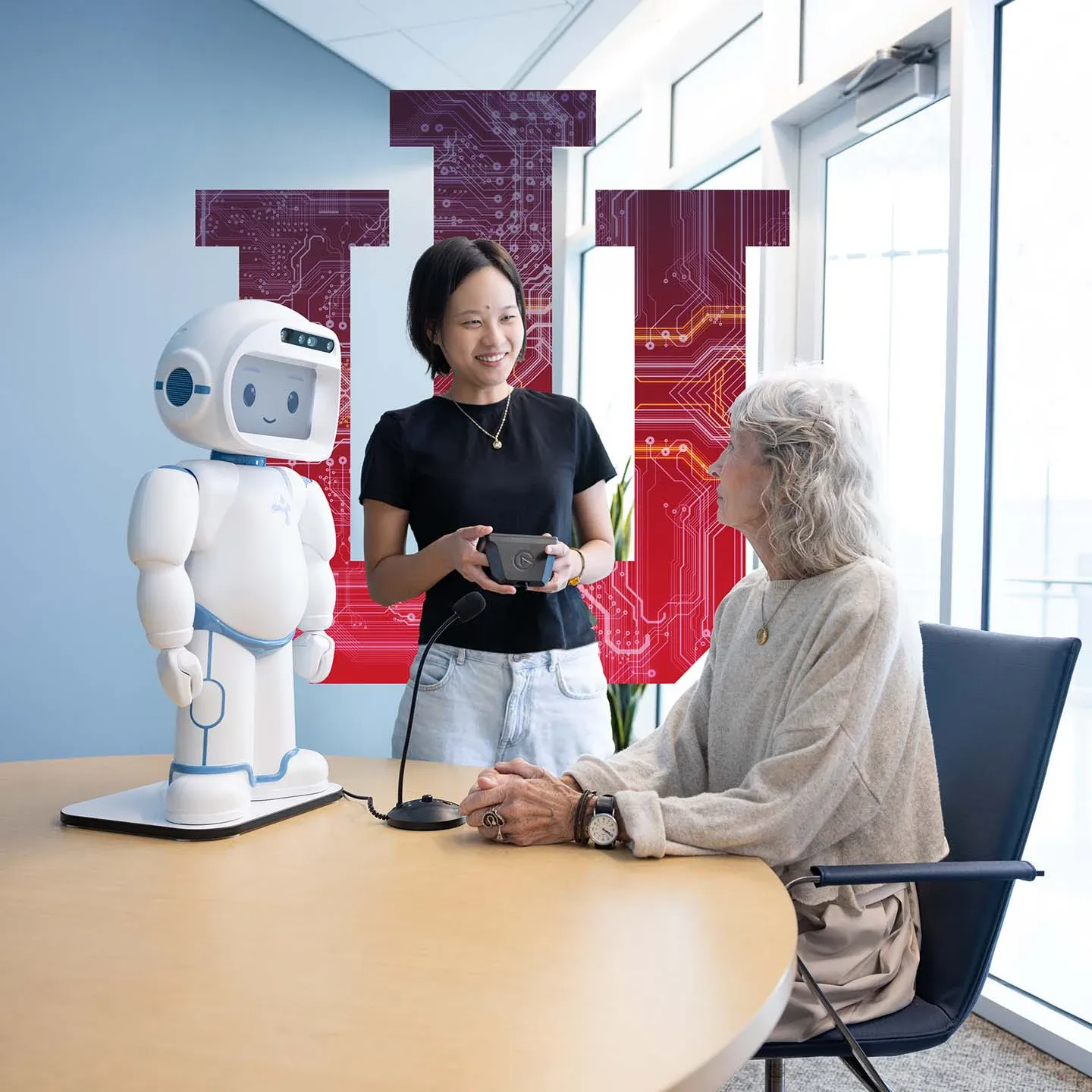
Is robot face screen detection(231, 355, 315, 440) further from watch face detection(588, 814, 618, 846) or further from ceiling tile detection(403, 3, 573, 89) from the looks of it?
ceiling tile detection(403, 3, 573, 89)

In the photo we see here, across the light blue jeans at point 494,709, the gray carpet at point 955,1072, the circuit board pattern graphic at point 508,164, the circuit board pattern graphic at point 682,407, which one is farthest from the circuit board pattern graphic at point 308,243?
the gray carpet at point 955,1072

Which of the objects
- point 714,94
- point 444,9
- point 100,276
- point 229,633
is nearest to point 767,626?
point 229,633

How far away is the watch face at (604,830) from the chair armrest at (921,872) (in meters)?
0.25

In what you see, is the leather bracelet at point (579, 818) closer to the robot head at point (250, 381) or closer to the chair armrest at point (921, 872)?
the chair armrest at point (921, 872)

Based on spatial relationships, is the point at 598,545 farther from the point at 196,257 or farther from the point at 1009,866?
the point at 196,257

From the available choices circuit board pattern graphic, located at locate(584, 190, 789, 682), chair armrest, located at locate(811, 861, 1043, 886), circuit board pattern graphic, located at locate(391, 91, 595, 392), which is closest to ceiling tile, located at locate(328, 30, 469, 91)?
circuit board pattern graphic, located at locate(391, 91, 595, 392)

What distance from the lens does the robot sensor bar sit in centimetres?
158

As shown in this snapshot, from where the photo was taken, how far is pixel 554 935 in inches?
43.0

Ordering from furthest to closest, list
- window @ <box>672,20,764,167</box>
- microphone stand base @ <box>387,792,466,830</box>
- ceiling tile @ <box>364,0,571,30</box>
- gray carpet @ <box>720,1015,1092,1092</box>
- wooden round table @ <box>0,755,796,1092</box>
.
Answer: ceiling tile @ <box>364,0,571,30</box> → window @ <box>672,20,764,167</box> → gray carpet @ <box>720,1015,1092,1092</box> → microphone stand base @ <box>387,792,466,830</box> → wooden round table @ <box>0,755,796,1092</box>

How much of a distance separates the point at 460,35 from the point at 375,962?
3.71 metres

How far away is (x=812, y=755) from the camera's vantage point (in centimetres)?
140

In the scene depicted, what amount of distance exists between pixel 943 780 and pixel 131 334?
3.41 meters

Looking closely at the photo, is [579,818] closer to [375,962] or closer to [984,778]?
[375,962]

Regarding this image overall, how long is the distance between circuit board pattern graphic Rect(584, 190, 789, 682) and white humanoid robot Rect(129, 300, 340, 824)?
1.54 meters
